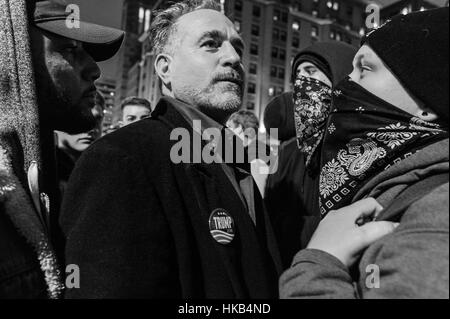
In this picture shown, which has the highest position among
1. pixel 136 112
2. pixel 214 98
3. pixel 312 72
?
pixel 136 112

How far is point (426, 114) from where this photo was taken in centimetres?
159

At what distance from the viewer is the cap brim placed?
226 cm

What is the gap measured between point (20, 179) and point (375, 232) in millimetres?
1512

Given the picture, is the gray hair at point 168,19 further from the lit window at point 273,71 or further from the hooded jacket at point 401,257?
the lit window at point 273,71

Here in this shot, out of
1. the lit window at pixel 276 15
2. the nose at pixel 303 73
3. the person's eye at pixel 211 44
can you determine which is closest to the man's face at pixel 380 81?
the person's eye at pixel 211 44

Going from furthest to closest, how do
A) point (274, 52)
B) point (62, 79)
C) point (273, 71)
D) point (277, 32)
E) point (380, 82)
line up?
point (277, 32) < point (274, 52) < point (273, 71) < point (62, 79) < point (380, 82)

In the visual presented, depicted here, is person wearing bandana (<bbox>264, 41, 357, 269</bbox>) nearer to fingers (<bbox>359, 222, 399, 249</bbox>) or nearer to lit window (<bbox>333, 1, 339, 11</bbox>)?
fingers (<bbox>359, 222, 399, 249</bbox>)

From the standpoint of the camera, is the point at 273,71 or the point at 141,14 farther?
the point at 141,14

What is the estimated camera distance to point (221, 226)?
1.82 meters

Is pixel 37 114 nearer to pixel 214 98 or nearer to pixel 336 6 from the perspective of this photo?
pixel 214 98

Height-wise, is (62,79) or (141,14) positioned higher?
(141,14)

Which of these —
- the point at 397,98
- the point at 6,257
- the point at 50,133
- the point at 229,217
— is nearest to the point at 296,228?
the point at 229,217

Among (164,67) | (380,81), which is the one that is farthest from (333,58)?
(380,81)
